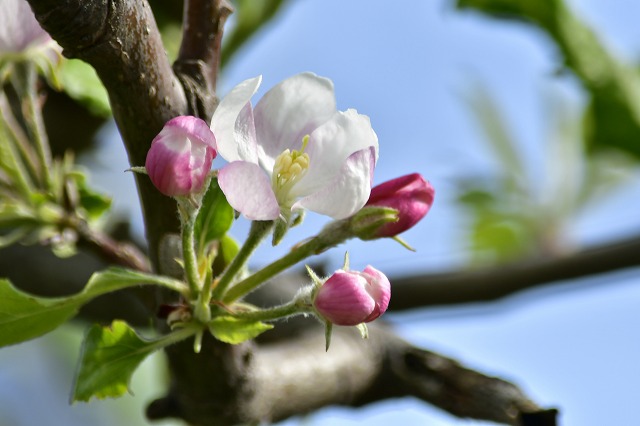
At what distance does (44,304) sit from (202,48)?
21cm

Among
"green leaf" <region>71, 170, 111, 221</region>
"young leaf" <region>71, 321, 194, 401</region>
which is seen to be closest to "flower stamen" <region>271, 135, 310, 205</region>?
"young leaf" <region>71, 321, 194, 401</region>

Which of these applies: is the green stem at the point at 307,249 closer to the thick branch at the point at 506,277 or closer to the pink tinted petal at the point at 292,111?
the pink tinted petal at the point at 292,111

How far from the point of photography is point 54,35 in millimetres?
593

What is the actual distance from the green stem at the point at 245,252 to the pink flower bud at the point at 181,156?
0.18 ft

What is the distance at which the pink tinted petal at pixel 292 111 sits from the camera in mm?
676

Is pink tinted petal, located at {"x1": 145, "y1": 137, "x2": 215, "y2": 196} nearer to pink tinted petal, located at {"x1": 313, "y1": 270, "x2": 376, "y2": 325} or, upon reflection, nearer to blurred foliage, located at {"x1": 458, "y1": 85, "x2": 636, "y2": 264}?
pink tinted petal, located at {"x1": 313, "y1": 270, "x2": 376, "y2": 325}

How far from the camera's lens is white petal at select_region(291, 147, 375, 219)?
1.98ft

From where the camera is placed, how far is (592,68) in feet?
5.11

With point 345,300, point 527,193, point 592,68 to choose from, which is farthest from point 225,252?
point 527,193

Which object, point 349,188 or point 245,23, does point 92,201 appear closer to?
point 349,188

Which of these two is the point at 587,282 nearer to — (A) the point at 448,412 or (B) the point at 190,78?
(A) the point at 448,412

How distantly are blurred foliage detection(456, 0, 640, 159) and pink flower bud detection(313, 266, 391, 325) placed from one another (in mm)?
989

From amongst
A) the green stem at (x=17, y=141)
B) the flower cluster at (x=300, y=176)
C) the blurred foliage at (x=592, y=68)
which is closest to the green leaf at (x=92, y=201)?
the green stem at (x=17, y=141)

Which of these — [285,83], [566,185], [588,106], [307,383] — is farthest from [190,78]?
[566,185]
